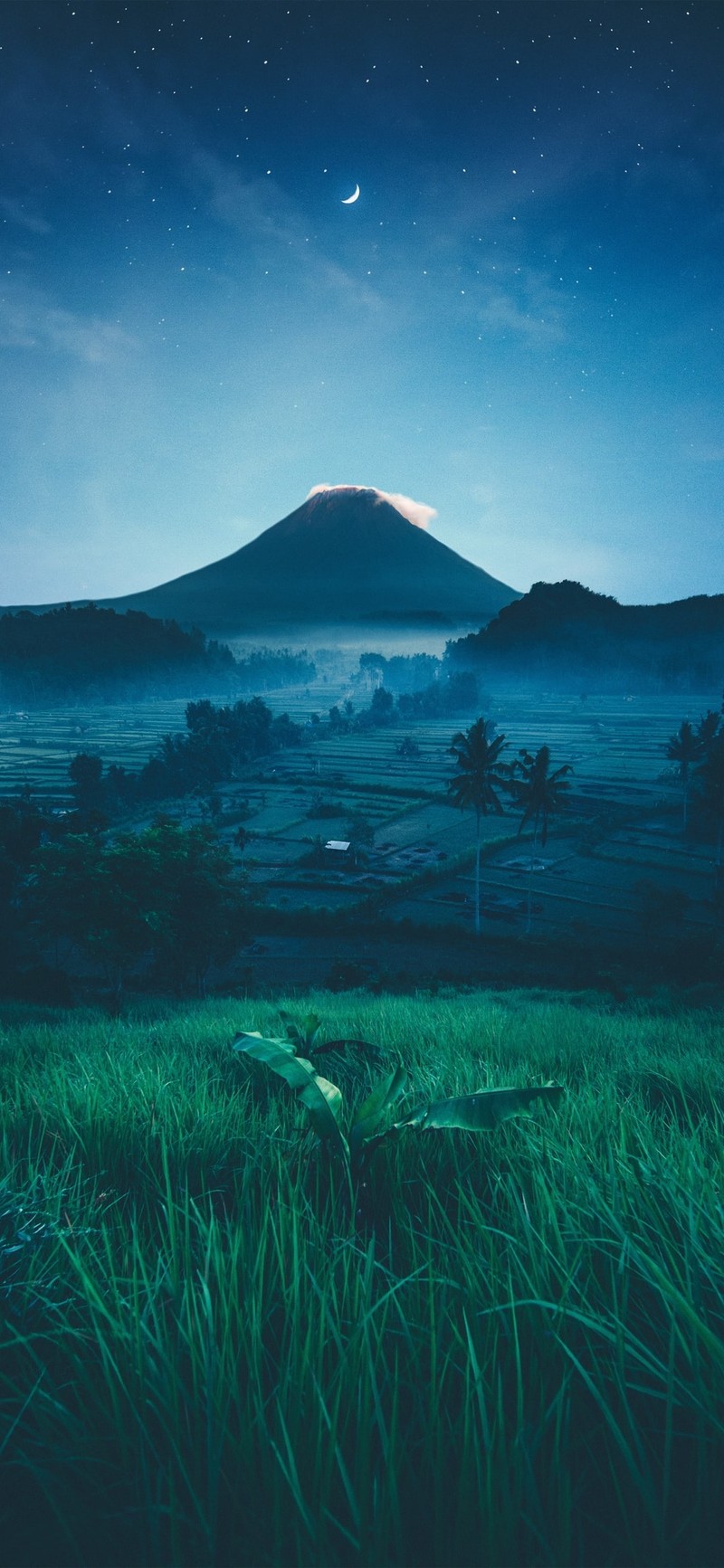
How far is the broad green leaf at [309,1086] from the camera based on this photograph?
2459 millimetres

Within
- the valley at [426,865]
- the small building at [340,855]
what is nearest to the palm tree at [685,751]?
the valley at [426,865]

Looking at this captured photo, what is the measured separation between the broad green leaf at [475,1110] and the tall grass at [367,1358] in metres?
0.14

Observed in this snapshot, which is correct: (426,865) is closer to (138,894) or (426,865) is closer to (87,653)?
(138,894)

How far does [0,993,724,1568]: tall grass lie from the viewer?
1111 millimetres

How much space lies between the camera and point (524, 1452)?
44.5 inches

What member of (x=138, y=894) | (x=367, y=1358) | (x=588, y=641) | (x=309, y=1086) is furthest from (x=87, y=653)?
(x=367, y=1358)

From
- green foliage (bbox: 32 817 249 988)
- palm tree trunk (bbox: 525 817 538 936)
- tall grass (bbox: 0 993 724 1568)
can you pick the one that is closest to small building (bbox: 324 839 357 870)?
palm tree trunk (bbox: 525 817 538 936)

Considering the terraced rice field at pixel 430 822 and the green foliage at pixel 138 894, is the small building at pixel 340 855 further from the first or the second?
the green foliage at pixel 138 894

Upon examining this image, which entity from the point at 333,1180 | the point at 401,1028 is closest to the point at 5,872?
the point at 401,1028

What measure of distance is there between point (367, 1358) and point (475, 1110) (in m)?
1.26

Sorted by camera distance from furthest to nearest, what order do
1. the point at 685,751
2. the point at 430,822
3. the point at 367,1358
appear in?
1. the point at 430,822
2. the point at 685,751
3. the point at 367,1358

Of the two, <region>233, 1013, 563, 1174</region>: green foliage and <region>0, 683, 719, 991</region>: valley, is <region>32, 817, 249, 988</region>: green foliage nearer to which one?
<region>0, 683, 719, 991</region>: valley

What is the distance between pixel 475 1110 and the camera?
2488 millimetres

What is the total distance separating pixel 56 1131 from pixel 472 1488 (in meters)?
2.28
